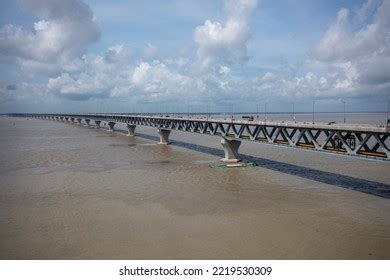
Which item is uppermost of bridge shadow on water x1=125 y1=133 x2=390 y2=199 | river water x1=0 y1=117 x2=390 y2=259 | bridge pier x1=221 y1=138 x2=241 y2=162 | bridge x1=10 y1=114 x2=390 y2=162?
bridge x1=10 y1=114 x2=390 y2=162

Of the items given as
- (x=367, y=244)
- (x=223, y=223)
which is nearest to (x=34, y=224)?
(x=223, y=223)

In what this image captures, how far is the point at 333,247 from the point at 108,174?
79.4 feet

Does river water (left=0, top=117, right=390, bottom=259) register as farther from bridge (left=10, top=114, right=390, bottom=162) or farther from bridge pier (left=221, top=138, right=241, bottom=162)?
bridge pier (left=221, top=138, right=241, bottom=162)

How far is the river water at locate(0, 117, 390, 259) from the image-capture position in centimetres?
1658

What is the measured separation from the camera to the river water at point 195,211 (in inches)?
653

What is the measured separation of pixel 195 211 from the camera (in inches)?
892

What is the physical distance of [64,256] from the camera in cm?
1577

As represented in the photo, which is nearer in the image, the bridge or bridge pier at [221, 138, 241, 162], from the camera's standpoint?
the bridge

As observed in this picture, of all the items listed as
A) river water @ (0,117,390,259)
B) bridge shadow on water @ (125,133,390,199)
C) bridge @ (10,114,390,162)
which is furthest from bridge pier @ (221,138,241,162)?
river water @ (0,117,390,259)

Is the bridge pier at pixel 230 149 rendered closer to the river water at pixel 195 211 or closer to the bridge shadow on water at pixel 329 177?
the bridge shadow on water at pixel 329 177

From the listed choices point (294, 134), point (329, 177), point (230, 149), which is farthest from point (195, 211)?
point (230, 149)

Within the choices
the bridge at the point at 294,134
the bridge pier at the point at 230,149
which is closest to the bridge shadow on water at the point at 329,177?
the bridge pier at the point at 230,149

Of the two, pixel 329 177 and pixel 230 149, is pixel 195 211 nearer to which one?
pixel 329 177

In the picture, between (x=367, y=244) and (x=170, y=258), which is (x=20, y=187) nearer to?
(x=170, y=258)
